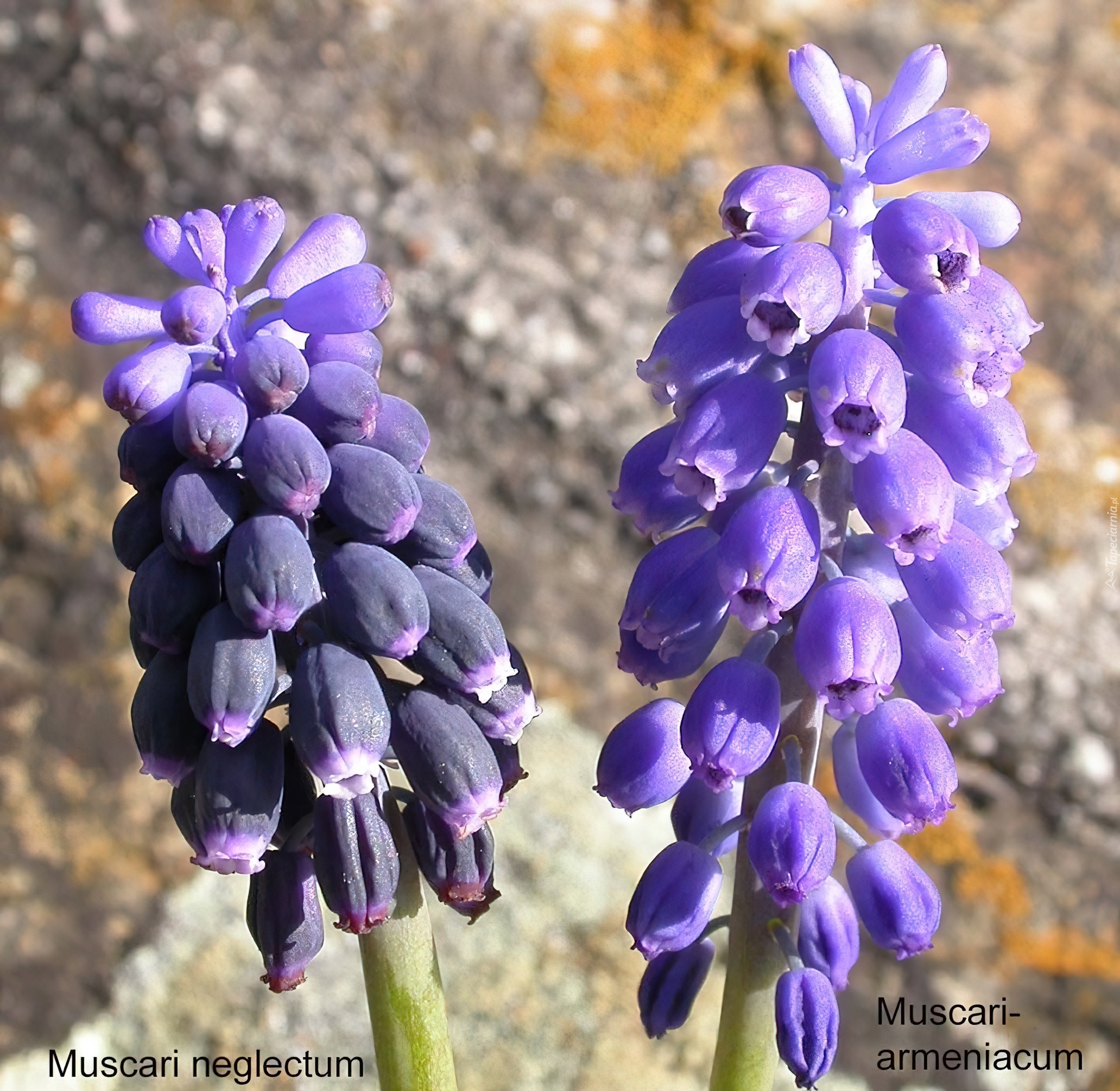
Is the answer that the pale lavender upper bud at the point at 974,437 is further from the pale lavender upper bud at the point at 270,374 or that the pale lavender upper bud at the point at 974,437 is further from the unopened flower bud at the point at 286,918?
the unopened flower bud at the point at 286,918

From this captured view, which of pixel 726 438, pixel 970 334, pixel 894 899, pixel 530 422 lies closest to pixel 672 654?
pixel 726 438

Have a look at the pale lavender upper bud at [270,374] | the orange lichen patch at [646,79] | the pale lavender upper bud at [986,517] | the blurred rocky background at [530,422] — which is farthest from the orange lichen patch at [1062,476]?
the pale lavender upper bud at [270,374]

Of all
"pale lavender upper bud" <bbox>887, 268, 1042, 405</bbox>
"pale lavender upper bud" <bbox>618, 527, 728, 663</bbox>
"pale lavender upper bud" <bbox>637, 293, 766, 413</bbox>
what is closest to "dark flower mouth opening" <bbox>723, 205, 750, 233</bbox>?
"pale lavender upper bud" <bbox>637, 293, 766, 413</bbox>

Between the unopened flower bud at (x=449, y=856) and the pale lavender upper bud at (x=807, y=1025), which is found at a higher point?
the unopened flower bud at (x=449, y=856)

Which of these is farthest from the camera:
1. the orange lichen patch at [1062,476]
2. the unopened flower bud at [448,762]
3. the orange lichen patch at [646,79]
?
the orange lichen patch at [646,79]

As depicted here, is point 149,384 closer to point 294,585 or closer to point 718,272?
point 294,585

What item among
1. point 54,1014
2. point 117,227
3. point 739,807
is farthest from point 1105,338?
point 54,1014
